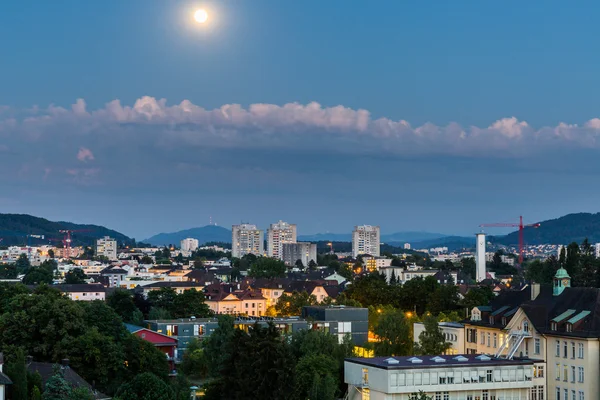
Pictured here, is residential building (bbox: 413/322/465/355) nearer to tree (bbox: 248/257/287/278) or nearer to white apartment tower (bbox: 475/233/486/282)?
white apartment tower (bbox: 475/233/486/282)

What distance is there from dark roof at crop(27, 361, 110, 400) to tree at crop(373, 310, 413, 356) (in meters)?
20.4

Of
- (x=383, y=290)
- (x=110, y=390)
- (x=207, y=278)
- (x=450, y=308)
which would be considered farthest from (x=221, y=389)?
(x=207, y=278)

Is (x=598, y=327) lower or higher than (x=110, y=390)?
higher

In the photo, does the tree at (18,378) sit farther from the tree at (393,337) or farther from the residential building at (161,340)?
the residential building at (161,340)

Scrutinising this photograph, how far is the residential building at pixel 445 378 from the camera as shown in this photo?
42750 mm

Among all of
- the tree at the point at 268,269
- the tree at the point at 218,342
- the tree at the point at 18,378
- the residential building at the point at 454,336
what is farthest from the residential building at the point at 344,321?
the tree at the point at 268,269

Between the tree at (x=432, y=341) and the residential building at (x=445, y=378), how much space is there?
8.56 meters

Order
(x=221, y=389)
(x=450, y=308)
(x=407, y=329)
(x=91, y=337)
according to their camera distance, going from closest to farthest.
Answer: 1. (x=221, y=389)
2. (x=91, y=337)
3. (x=407, y=329)
4. (x=450, y=308)

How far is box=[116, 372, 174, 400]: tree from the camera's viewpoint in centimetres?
4250

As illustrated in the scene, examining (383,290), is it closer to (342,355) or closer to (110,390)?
(342,355)

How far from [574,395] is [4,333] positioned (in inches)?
1092

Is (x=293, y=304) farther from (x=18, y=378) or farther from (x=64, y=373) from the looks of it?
(x=18, y=378)

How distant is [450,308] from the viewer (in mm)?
83938

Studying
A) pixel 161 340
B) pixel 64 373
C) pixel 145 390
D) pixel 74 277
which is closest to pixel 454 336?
pixel 145 390
